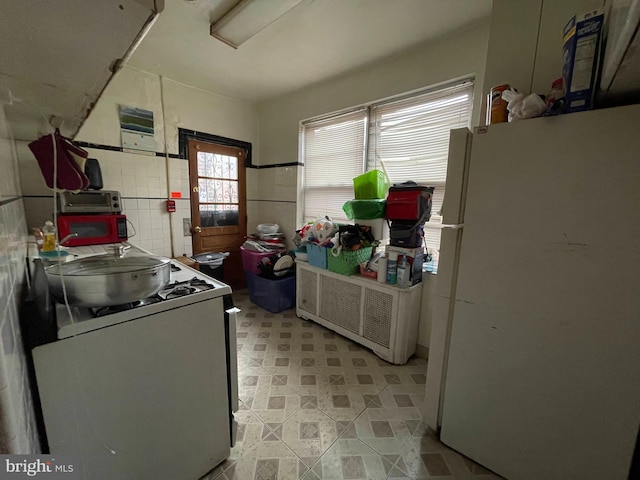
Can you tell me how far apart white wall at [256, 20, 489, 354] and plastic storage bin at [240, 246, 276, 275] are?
1.93ft

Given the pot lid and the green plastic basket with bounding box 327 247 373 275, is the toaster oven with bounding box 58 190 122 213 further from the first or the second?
the green plastic basket with bounding box 327 247 373 275

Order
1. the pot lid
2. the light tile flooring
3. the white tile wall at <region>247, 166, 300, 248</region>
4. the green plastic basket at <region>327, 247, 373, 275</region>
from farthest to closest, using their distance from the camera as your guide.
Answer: the white tile wall at <region>247, 166, 300, 248</region>
the green plastic basket at <region>327, 247, 373, 275</region>
the light tile flooring
the pot lid

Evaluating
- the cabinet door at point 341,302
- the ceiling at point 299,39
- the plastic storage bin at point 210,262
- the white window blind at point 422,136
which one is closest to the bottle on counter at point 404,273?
the cabinet door at point 341,302

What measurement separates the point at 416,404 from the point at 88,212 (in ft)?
9.08

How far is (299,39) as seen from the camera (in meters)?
2.02

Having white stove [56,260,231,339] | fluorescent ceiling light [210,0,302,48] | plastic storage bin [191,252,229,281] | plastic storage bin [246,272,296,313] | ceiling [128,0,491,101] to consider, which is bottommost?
plastic storage bin [246,272,296,313]

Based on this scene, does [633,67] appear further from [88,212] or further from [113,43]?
[88,212]

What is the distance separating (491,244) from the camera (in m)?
1.13

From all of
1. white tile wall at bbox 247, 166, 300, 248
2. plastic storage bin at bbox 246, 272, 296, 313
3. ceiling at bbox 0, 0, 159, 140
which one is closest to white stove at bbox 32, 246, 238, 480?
ceiling at bbox 0, 0, 159, 140

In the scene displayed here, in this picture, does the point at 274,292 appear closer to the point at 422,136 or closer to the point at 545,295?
the point at 422,136

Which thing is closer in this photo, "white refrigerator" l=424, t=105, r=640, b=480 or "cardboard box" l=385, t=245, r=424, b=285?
"white refrigerator" l=424, t=105, r=640, b=480

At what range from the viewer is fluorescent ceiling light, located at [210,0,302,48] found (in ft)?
5.19

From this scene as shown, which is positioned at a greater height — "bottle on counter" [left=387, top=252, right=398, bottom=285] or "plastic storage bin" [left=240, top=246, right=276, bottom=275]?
"bottle on counter" [left=387, top=252, right=398, bottom=285]

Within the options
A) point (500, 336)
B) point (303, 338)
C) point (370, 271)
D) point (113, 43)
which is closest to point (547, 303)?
point (500, 336)
